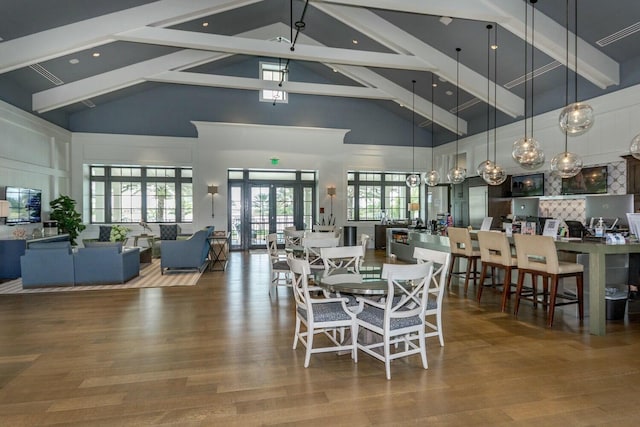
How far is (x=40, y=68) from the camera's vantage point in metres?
7.78

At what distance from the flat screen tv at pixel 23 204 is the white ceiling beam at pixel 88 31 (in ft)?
8.03

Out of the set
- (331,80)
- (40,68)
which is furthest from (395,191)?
(40,68)

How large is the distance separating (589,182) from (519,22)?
11.1ft

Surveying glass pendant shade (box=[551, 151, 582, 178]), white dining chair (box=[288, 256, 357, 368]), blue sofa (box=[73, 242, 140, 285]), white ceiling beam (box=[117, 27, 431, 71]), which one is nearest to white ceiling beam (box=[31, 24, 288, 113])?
white ceiling beam (box=[117, 27, 431, 71])

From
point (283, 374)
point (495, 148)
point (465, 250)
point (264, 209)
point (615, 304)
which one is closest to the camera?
point (283, 374)

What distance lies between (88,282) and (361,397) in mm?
5893

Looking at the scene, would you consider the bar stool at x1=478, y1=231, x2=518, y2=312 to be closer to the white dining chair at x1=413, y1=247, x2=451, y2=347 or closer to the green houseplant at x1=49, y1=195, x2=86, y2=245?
the white dining chair at x1=413, y1=247, x2=451, y2=347

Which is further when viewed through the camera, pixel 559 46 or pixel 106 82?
pixel 106 82

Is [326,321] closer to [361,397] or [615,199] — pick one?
[361,397]

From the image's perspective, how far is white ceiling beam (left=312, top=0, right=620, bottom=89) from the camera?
589cm

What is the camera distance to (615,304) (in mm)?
4508

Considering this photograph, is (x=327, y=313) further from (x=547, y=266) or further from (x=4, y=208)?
(x=4, y=208)

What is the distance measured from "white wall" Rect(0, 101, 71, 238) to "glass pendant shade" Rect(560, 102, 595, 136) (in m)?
9.76

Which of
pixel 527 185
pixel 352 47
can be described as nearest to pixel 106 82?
pixel 352 47
